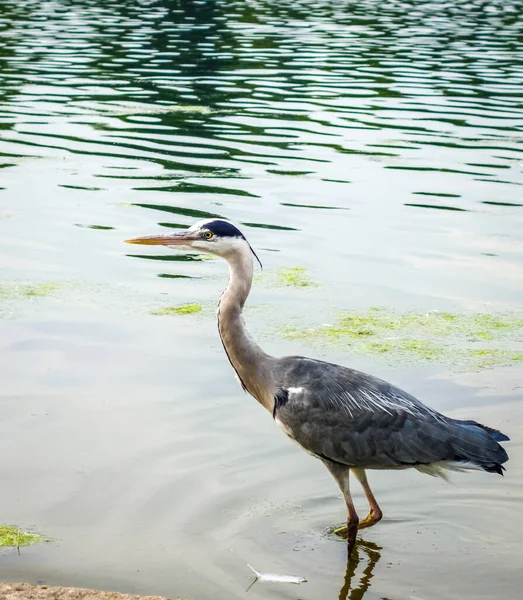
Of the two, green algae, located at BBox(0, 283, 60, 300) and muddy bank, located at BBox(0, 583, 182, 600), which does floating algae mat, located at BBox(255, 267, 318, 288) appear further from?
muddy bank, located at BBox(0, 583, 182, 600)

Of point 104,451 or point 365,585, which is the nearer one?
point 365,585

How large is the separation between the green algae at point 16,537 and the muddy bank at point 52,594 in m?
0.59

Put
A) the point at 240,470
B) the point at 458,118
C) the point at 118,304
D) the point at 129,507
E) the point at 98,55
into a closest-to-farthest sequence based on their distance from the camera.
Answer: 1. the point at 129,507
2. the point at 240,470
3. the point at 118,304
4. the point at 458,118
5. the point at 98,55

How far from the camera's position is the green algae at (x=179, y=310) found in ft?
32.7

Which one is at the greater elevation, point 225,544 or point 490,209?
point 225,544

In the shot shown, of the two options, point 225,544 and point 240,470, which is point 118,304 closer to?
point 240,470

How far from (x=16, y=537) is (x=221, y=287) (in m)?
5.02

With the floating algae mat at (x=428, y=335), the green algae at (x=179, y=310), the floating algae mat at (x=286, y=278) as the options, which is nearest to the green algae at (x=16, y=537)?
the floating algae mat at (x=428, y=335)

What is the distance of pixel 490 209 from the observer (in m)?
13.7

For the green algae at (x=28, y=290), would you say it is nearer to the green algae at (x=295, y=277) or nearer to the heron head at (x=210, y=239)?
the green algae at (x=295, y=277)

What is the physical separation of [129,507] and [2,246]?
5981mm

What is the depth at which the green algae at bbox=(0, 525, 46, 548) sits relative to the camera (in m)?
6.07

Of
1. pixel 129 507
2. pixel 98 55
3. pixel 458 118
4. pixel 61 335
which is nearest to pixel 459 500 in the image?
pixel 129 507

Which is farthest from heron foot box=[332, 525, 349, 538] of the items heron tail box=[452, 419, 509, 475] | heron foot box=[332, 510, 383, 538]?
heron tail box=[452, 419, 509, 475]
